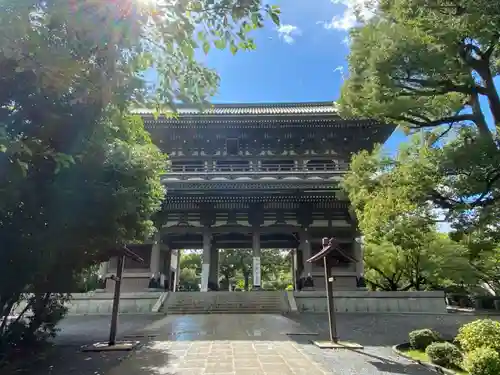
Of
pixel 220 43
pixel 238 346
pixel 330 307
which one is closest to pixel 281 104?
pixel 330 307

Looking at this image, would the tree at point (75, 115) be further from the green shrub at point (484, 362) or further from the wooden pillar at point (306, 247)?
the wooden pillar at point (306, 247)

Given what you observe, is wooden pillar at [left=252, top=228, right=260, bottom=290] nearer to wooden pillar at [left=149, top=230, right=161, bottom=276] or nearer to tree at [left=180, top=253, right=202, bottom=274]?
wooden pillar at [left=149, top=230, right=161, bottom=276]

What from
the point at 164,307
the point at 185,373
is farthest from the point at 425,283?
the point at 185,373

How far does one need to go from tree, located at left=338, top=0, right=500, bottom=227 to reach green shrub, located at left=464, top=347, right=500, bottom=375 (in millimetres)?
2896

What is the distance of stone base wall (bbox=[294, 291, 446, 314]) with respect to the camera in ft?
51.8

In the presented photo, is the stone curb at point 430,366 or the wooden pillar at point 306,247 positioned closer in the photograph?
the stone curb at point 430,366

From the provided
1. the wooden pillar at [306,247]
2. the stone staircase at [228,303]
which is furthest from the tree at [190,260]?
the stone staircase at [228,303]

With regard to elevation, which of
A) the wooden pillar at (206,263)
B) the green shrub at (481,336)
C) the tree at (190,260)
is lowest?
the green shrub at (481,336)

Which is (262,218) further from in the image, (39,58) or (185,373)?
(39,58)

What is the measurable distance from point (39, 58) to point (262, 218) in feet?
56.9

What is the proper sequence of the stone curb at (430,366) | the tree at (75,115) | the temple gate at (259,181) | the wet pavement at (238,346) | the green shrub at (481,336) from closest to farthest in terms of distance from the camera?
1. the tree at (75,115)
2. the green shrub at (481,336)
3. the wet pavement at (238,346)
4. the stone curb at (430,366)
5. the temple gate at (259,181)

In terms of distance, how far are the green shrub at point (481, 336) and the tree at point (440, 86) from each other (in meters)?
2.20

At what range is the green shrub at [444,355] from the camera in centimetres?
672

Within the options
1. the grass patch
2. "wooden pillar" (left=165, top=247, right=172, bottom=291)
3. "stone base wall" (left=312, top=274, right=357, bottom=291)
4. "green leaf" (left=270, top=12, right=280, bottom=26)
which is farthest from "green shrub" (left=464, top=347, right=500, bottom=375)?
"wooden pillar" (left=165, top=247, right=172, bottom=291)
